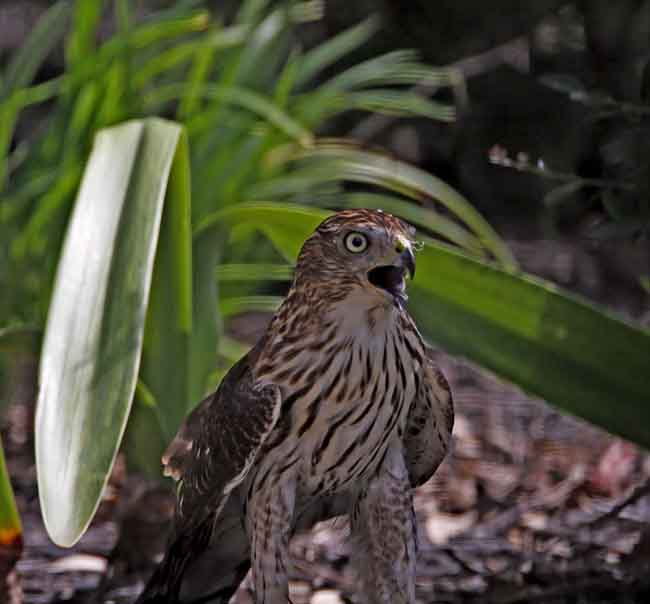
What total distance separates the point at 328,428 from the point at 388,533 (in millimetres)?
289

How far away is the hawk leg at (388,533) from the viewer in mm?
2598

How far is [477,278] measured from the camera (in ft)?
10.0

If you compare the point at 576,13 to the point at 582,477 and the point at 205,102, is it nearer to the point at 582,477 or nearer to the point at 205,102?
the point at 205,102

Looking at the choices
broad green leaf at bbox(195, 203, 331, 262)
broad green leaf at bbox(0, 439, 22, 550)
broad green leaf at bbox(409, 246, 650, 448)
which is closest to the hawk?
broad green leaf at bbox(0, 439, 22, 550)

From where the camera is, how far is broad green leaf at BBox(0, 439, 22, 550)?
9.13 feet

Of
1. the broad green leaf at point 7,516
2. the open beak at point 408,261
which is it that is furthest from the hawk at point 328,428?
the broad green leaf at point 7,516

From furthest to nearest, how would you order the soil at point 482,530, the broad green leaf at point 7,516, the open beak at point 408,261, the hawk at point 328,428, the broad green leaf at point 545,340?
1. the soil at point 482,530
2. the broad green leaf at point 545,340
3. the broad green leaf at point 7,516
4. the hawk at point 328,428
5. the open beak at point 408,261

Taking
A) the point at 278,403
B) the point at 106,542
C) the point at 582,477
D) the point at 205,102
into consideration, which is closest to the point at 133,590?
the point at 106,542

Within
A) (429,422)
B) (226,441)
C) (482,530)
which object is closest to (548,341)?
(429,422)

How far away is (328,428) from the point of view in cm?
244

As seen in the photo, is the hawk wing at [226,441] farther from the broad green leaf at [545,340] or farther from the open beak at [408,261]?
the broad green leaf at [545,340]

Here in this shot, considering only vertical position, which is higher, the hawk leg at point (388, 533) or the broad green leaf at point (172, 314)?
the broad green leaf at point (172, 314)

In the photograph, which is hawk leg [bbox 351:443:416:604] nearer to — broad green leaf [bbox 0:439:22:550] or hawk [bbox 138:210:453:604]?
hawk [bbox 138:210:453:604]

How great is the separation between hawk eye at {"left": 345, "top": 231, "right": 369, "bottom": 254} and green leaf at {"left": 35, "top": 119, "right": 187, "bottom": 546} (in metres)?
0.51
